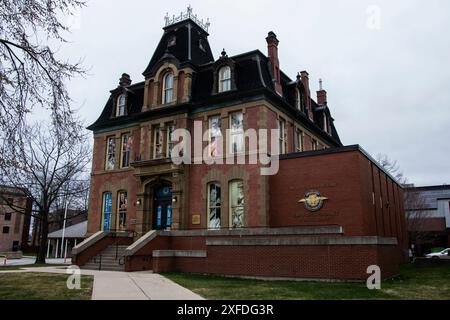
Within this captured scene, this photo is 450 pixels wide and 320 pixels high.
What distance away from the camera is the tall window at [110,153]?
28.1 m

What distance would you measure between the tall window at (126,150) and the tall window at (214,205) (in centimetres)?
708

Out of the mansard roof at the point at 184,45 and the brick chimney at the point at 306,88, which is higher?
the mansard roof at the point at 184,45

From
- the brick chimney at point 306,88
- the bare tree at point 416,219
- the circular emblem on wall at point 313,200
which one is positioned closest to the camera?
the circular emblem on wall at point 313,200

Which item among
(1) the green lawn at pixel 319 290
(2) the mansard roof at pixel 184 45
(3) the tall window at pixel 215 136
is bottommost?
(1) the green lawn at pixel 319 290

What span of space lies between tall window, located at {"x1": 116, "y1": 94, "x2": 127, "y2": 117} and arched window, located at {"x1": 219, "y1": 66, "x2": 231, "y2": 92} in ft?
25.8

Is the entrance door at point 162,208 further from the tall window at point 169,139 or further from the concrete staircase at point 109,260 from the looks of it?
the concrete staircase at point 109,260

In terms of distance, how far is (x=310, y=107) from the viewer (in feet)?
98.0

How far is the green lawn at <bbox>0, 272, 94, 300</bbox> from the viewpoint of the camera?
10.5m

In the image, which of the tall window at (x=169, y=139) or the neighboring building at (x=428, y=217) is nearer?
the tall window at (x=169, y=139)

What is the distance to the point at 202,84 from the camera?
81.4 ft

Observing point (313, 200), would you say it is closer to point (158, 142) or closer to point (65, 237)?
point (158, 142)

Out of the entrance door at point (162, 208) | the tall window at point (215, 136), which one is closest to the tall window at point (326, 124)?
the tall window at point (215, 136)

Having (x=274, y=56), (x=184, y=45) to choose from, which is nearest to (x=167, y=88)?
(x=184, y=45)
